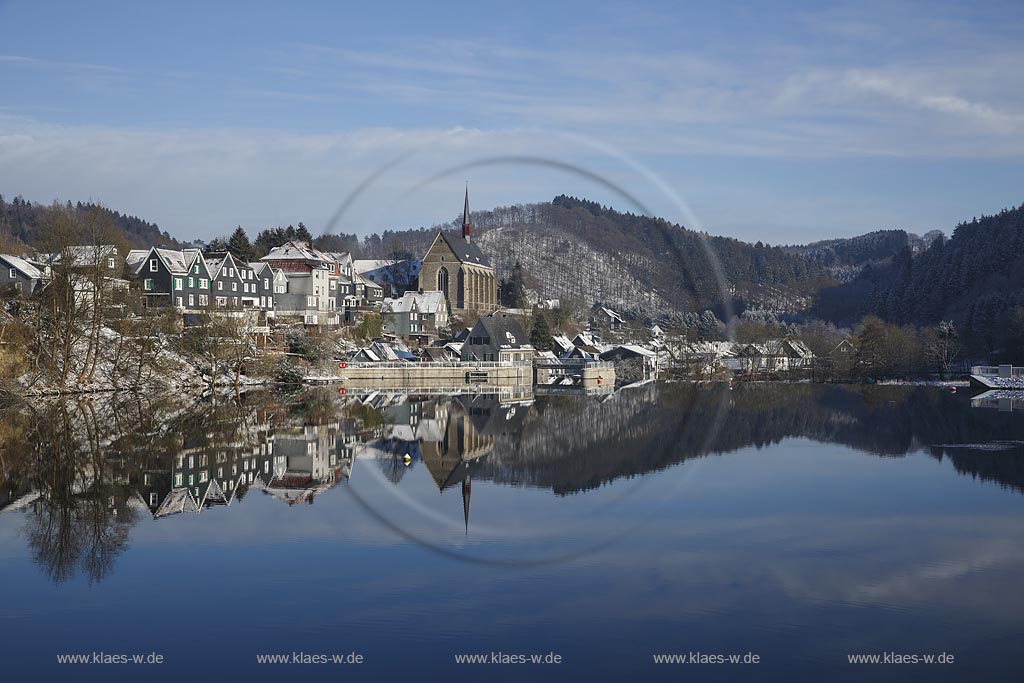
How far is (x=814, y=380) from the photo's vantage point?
62.8m

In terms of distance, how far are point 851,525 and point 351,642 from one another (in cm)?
887

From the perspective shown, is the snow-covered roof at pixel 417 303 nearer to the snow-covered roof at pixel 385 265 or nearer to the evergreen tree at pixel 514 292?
the snow-covered roof at pixel 385 265

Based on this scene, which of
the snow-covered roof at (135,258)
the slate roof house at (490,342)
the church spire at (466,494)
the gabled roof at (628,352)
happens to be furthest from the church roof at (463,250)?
the church spire at (466,494)

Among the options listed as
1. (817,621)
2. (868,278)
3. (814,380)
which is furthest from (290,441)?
(868,278)

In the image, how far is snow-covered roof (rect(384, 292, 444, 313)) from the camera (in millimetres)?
→ 62875

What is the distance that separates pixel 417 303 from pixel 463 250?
33.3 ft

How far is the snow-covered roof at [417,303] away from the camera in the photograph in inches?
2475

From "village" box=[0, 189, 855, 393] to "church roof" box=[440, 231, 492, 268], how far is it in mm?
118

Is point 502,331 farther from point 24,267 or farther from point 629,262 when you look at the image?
point 629,262

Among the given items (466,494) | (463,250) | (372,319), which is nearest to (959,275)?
(463,250)

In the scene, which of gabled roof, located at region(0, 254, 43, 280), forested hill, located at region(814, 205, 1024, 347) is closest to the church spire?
gabled roof, located at region(0, 254, 43, 280)

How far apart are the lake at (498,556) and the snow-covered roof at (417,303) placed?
119 ft

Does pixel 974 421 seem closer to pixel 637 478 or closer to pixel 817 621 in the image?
pixel 637 478

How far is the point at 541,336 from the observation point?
68812 mm
